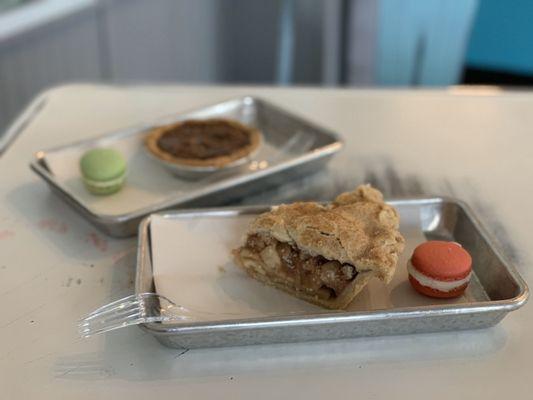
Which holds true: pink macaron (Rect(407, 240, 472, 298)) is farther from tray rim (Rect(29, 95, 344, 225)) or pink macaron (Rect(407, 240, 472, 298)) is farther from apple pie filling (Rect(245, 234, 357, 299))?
tray rim (Rect(29, 95, 344, 225))

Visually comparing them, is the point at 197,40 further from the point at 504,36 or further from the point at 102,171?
the point at 102,171

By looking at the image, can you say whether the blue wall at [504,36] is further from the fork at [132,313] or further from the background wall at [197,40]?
the fork at [132,313]

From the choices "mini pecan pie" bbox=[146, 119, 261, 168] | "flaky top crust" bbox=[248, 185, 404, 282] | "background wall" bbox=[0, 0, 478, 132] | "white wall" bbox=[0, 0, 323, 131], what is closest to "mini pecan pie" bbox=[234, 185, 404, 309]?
"flaky top crust" bbox=[248, 185, 404, 282]

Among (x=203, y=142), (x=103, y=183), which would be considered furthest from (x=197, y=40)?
(x=103, y=183)

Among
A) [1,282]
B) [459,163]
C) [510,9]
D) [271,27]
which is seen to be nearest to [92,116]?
[1,282]

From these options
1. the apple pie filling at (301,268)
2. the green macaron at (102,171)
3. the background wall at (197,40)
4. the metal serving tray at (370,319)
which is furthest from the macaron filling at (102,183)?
the background wall at (197,40)

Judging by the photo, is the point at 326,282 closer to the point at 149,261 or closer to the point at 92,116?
the point at 149,261
